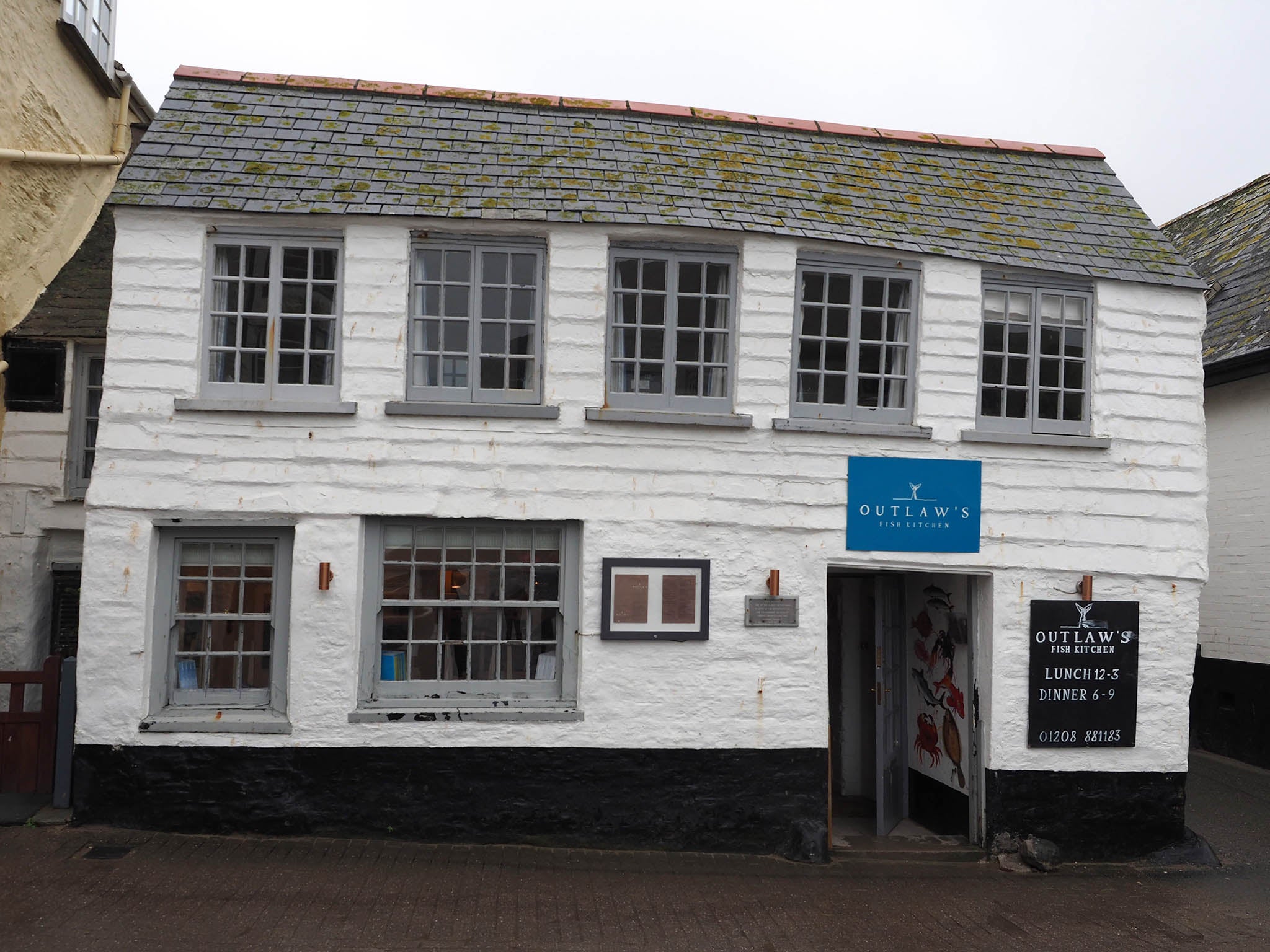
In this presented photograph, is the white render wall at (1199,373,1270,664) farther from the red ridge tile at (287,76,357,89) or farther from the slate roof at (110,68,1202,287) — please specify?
the red ridge tile at (287,76,357,89)

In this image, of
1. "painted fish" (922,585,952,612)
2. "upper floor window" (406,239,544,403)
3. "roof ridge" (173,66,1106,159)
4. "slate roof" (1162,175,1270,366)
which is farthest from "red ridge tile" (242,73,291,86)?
"slate roof" (1162,175,1270,366)

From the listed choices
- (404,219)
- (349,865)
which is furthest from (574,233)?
(349,865)

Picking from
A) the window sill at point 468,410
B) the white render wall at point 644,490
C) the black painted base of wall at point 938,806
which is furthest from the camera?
the black painted base of wall at point 938,806

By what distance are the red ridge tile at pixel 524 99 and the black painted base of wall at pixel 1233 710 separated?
33.3 ft

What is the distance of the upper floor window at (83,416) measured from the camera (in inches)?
404

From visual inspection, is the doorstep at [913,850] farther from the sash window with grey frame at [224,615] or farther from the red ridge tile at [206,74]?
the red ridge tile at [206,74]

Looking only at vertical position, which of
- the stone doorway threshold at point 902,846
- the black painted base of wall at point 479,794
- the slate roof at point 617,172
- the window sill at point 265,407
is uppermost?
the slate roof at point 617,172

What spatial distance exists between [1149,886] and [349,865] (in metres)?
6.14

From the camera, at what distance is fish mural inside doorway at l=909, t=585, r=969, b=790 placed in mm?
9188

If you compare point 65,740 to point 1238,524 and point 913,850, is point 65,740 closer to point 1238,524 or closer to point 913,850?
point 913,850

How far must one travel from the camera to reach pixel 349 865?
7.44 m

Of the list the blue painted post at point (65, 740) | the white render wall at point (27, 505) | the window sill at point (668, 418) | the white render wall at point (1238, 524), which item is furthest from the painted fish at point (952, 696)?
the white render wall at point (27, 505)

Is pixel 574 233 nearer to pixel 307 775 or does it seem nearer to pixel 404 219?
pixel 404 219

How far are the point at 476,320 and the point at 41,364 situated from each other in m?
5.07
